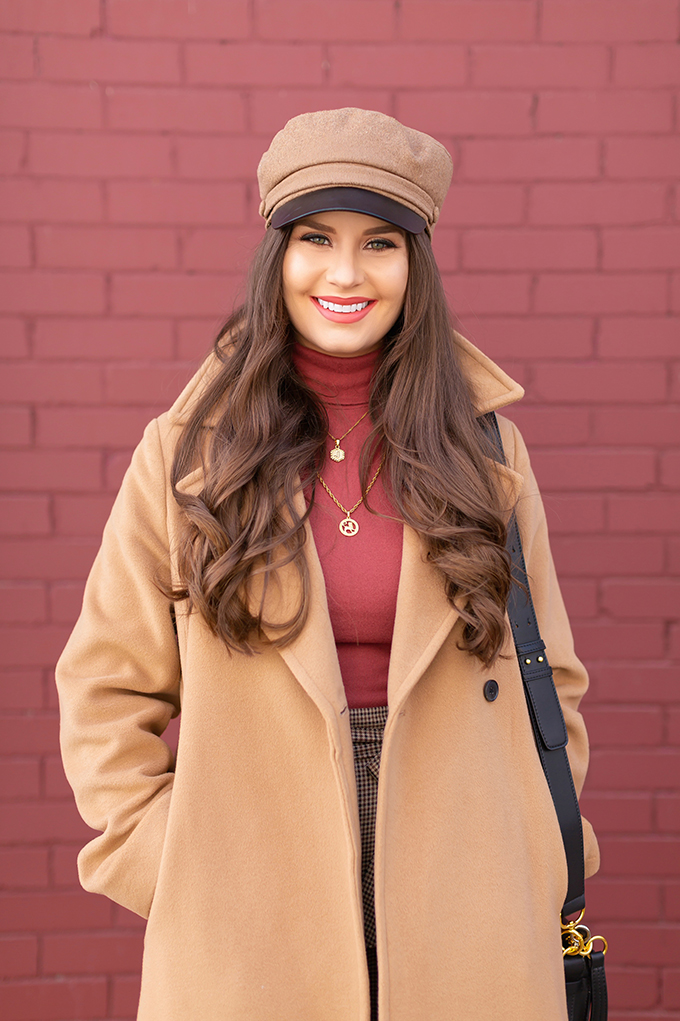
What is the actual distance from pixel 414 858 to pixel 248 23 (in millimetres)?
2240

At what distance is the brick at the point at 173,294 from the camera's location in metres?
2.50

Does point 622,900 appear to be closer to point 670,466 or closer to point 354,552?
point 670,466

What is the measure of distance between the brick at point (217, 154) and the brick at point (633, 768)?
205 cm

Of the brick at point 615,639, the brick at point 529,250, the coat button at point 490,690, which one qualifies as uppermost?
the brick at point 529,250

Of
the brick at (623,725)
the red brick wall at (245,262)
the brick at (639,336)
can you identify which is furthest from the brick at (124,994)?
the brick at (639,336)

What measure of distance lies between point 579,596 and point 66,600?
1.55 metres

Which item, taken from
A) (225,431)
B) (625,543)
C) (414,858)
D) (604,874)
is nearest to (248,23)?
(225,431)

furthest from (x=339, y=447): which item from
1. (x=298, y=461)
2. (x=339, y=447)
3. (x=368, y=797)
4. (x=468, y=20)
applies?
(x=468, y=20)

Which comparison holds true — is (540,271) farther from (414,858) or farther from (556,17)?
(414,858)

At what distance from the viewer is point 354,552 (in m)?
1.78

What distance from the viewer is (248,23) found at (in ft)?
8.01

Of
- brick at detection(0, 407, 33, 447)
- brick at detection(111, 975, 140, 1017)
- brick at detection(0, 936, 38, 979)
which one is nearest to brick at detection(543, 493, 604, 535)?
brick at detection(0, 407, 33, 447)

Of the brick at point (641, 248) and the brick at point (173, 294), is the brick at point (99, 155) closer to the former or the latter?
the brick at point (173, 294)

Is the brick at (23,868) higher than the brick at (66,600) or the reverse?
the reverse
